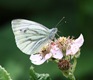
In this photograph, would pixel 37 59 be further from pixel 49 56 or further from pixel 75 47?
pixel 75 47

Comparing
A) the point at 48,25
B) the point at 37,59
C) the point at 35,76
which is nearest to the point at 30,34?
the point at 37,59

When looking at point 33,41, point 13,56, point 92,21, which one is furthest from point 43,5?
point 33,41

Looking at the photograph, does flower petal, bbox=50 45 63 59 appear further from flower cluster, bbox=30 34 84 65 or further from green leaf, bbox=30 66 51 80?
green leaf, bbox=30 66 51 80

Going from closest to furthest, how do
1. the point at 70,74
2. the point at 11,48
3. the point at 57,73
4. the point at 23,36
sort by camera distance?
the point at 70,74
the point at 23,36
the point at 57,73
the point at 11,48

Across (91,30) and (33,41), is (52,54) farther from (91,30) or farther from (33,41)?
(91,30)

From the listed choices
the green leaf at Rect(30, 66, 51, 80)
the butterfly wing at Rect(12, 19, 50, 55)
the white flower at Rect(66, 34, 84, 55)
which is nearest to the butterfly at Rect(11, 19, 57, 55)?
the butterfly wing at Rect(12, 19, 50, 55)

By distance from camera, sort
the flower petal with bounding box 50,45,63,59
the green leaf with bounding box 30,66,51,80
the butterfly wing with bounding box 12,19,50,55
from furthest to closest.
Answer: the butterfly wing with bounding box 12,19,50,55, the flower petal with bounding box 50,45,63,59, the green leaf with bounding box 30,66,51,80
